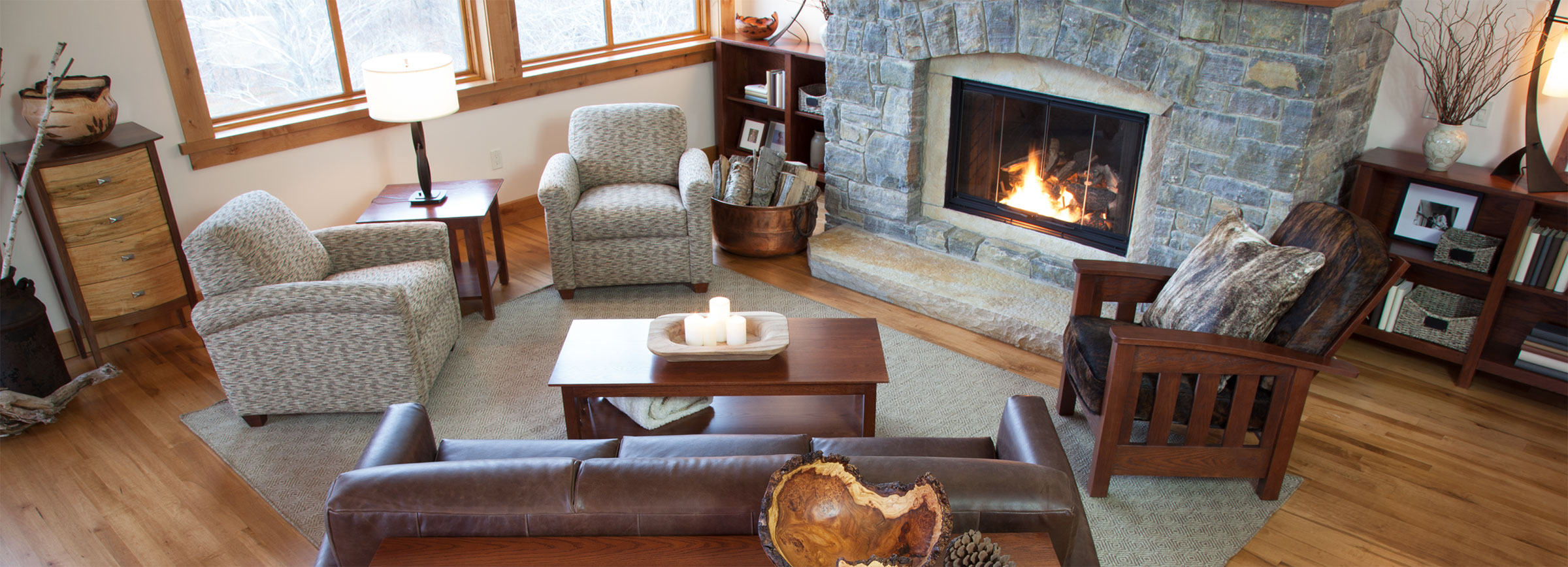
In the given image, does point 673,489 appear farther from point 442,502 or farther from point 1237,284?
point 1237,284

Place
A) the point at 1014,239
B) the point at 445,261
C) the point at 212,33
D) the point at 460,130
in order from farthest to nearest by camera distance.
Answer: the point at 460,130
the point at 1014,239
the point at 212,33
the point at 445,261

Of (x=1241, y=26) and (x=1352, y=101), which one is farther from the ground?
(x=1241, y=26)

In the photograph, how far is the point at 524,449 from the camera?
7.43 feet

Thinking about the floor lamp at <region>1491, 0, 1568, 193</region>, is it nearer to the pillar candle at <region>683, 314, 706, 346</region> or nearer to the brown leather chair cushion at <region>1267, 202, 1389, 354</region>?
the brown leather chair cushion at <region>1267, 202, 1389, 354</region>

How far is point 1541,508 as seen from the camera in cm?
273

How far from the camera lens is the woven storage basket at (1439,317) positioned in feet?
11.0

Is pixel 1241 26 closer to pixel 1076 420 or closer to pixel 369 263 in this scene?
pixel 1076 420

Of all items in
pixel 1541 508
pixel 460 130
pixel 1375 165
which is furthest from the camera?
pixel 460 130

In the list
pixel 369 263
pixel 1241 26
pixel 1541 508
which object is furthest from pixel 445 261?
pixel 1541 508

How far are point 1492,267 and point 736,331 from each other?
262 centimetres

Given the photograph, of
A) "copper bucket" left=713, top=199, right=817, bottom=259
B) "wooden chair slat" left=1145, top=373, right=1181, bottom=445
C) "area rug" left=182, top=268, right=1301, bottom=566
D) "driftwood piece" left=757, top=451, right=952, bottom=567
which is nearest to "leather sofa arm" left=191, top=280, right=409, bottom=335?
"area rug" left=182, top=268, right=1301, bottom=566

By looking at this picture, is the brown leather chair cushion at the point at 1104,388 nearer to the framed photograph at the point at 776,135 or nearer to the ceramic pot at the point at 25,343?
the framed photograph at the point at 776,135

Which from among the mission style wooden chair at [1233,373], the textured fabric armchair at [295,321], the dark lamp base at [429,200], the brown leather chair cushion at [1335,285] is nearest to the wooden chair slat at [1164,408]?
the mission style wooden chair at [1233,373]

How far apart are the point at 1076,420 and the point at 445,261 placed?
236 cm
